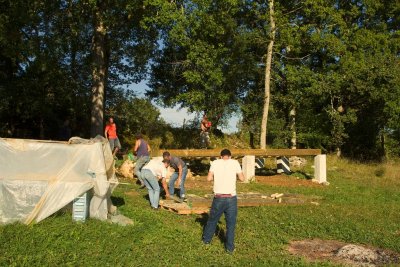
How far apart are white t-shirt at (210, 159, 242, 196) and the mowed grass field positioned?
1028 mm

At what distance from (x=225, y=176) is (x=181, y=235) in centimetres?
151

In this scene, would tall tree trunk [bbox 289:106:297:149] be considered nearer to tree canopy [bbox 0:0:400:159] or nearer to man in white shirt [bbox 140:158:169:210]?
tree canopy [bbox 0:0:400:159]

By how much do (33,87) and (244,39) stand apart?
1028 cm

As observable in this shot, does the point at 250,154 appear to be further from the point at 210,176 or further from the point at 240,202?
the point at 210,176

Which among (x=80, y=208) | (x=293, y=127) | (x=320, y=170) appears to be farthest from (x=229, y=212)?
(x=293, y=127)

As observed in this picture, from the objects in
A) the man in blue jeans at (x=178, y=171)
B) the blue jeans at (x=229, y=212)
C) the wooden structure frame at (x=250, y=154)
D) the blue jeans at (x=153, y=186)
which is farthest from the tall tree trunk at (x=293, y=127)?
the blue jeans at (x=229, y=212)

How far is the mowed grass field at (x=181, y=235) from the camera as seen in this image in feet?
23.2

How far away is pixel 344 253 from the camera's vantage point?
318 inches

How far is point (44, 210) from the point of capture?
8508mm

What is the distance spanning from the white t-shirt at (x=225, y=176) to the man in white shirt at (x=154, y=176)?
3528 millimetres

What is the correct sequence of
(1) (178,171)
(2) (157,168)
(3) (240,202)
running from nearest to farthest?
(2) (157,168)
(3) (240,202)
(1) (178,171)

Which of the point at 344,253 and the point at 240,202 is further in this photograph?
the point at 240,202

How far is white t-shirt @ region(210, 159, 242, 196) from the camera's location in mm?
8086

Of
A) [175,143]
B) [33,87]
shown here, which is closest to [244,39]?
[175,143]
